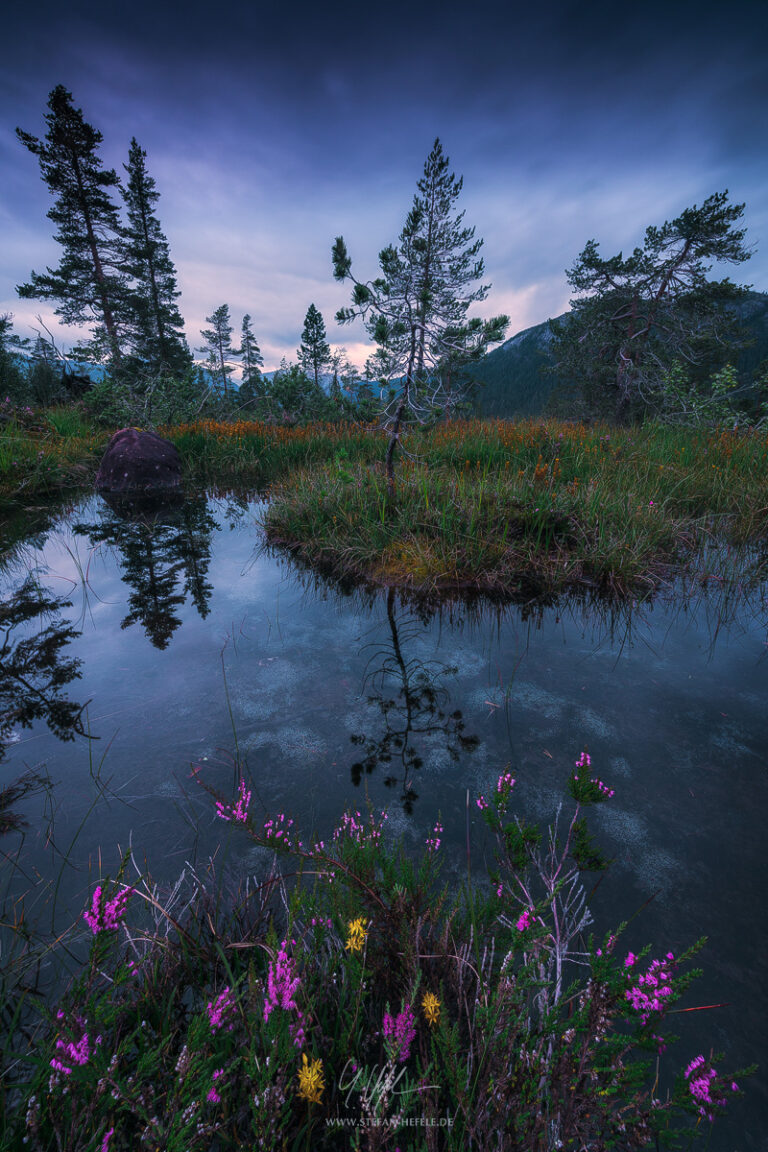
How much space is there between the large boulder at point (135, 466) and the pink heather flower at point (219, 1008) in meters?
8.80

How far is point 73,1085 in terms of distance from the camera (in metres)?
0.79

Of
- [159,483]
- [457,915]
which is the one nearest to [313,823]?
[457,915]

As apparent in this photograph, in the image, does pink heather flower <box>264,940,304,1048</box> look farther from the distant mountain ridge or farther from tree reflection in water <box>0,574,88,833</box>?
the distant mountain ridge

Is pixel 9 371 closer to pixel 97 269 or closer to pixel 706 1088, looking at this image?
pixel 97 269

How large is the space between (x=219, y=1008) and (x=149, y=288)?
3951 centimetres

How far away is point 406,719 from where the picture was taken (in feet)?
7.70

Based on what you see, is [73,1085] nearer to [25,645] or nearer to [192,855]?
[192,855]

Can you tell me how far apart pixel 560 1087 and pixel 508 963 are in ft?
0.62

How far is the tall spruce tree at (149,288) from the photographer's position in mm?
26531

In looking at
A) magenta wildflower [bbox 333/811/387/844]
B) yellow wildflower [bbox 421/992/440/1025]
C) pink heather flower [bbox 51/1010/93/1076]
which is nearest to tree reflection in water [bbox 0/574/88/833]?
pink heather flower [bbox 51/1010/93/1076]

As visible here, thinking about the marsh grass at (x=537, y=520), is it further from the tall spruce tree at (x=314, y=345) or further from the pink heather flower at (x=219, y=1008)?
the tall spruce tree at (x=314, y=345)

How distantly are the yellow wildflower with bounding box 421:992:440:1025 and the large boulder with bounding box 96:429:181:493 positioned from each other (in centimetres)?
904

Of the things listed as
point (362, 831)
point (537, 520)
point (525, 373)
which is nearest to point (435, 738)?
point (362, 831)

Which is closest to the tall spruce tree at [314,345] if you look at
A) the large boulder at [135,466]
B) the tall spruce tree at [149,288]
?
the tall spruce tree at [149,288]
